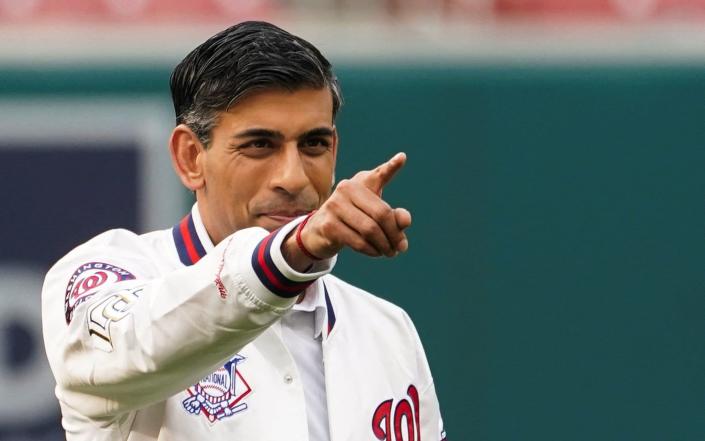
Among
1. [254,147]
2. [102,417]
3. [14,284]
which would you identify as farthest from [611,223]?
[102,417]

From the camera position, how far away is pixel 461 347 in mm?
5438

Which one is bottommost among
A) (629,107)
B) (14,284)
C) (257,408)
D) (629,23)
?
(257,408)

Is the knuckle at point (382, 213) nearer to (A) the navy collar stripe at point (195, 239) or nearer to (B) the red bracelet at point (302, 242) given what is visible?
(B) the red bracelet at point (302, 242)

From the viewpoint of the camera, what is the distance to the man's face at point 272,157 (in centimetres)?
255

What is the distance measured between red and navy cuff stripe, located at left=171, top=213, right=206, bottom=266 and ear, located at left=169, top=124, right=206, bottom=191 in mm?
75

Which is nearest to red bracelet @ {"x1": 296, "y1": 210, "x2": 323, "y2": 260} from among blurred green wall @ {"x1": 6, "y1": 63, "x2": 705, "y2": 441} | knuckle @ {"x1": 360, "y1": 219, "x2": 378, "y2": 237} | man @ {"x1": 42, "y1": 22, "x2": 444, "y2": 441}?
man @ {"x1": 42, "y1": 22, "x2": 444, "y2": 441}

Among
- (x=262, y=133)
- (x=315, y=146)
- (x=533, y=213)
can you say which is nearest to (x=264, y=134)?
(x=262, y=133)

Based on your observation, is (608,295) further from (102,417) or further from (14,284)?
(102,417)

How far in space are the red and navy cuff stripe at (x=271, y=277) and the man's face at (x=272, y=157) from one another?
1.53 ft

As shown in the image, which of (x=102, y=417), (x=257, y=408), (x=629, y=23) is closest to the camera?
(x=102, y=417)

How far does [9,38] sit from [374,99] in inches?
53.4

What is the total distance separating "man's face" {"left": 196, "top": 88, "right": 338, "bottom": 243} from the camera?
8.37 ft

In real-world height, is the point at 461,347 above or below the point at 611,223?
below

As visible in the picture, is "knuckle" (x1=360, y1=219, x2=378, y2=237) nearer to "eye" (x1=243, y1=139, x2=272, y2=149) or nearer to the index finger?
the index finger
